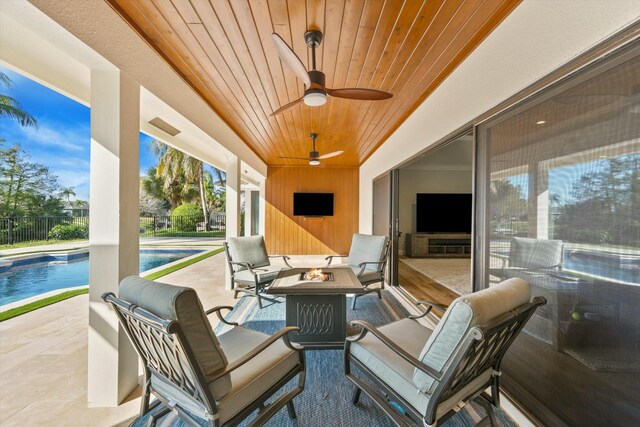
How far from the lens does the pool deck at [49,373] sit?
62.0 inches

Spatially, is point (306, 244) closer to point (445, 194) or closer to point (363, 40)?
point (445, 194)

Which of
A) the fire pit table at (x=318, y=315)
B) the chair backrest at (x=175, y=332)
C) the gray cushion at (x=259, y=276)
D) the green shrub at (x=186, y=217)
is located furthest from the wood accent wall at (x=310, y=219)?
the green shrub at (x=186, y=217)

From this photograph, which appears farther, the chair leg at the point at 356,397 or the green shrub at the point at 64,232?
the green shrub at the point at 64,232

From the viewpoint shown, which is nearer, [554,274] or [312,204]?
[554,274]

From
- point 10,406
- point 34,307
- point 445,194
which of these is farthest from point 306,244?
point 10,406

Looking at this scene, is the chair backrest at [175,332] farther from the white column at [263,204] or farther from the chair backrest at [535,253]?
the white column at [263,204]

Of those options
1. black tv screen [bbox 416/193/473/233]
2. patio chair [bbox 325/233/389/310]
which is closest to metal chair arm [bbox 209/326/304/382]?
patio chair [bbox 325/233/389/310]

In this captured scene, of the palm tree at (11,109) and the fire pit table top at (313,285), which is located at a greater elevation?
the palm tree at (11,109)

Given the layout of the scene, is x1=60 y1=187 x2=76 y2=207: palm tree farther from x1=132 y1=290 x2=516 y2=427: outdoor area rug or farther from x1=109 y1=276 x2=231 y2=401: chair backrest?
x1=109 y1=276 x2=231 y2=401: chair backrest

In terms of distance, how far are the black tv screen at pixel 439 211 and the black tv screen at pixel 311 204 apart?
2.76 metres

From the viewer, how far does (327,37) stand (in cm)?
181

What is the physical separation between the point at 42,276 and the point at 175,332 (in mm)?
7399

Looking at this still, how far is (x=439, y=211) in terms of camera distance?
719 centimetres

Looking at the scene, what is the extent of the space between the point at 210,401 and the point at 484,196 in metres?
2.17
